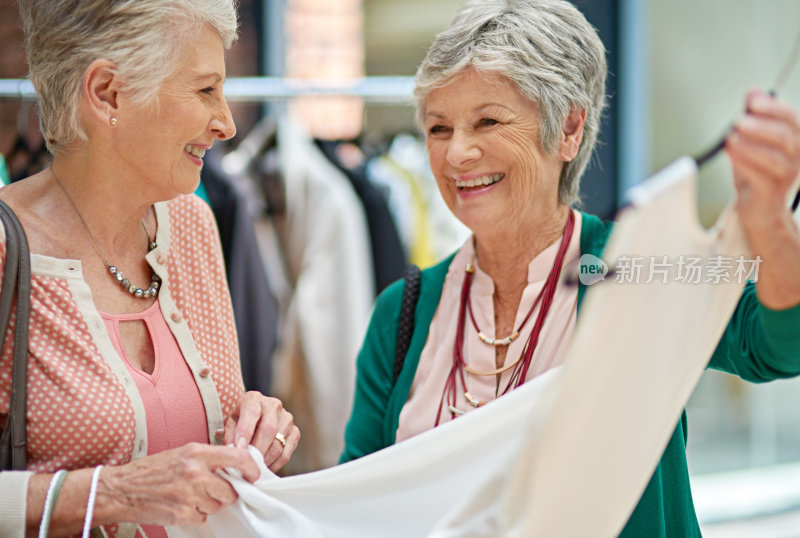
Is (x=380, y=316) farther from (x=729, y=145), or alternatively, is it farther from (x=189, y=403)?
(x=729, y=145)

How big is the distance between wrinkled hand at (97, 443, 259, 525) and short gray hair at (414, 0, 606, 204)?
2.76 feet

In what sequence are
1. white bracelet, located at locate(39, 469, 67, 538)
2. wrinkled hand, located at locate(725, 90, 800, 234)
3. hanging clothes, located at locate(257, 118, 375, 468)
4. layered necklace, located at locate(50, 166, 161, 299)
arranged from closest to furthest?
wrinkled hand, located at locate(725, 90, 800, 234) < white bracelet, located at locate(39, 469, 67, 538) < layered necklace, located at locate(50, 166, 161, 299) < hanging clothes, located at locate(257, 118, 375, 468)

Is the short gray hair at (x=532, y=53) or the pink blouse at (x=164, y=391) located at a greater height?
the short gray hair at (x=532, y=53)

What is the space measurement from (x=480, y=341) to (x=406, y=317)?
19 centimetres

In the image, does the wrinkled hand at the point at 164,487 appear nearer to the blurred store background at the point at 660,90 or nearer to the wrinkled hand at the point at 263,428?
the wrinkled hand at the point at 263,428

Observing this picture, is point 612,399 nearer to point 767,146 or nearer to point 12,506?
point 767,146

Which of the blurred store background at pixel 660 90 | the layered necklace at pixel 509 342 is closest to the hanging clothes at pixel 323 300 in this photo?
the blurred store background at pixel 660 90

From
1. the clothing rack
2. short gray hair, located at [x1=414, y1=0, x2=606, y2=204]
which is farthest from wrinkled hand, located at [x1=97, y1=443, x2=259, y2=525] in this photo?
the clothing rack

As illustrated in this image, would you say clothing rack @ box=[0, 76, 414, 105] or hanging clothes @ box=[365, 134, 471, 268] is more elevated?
clothing rack @ box=[0, 76, 414, 105]

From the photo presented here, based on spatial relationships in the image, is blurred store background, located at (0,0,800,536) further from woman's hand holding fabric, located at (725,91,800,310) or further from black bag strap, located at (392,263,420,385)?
woman's hand holding fabric, located at (725,91,800,310)

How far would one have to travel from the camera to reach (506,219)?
163 cm

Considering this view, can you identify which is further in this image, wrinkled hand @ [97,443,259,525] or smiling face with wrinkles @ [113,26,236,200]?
smiling face with wrinkles @ [113,26,236,200]

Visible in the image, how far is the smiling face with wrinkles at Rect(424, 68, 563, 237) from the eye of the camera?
1.58 m

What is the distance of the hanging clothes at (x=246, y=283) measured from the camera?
2.66m
